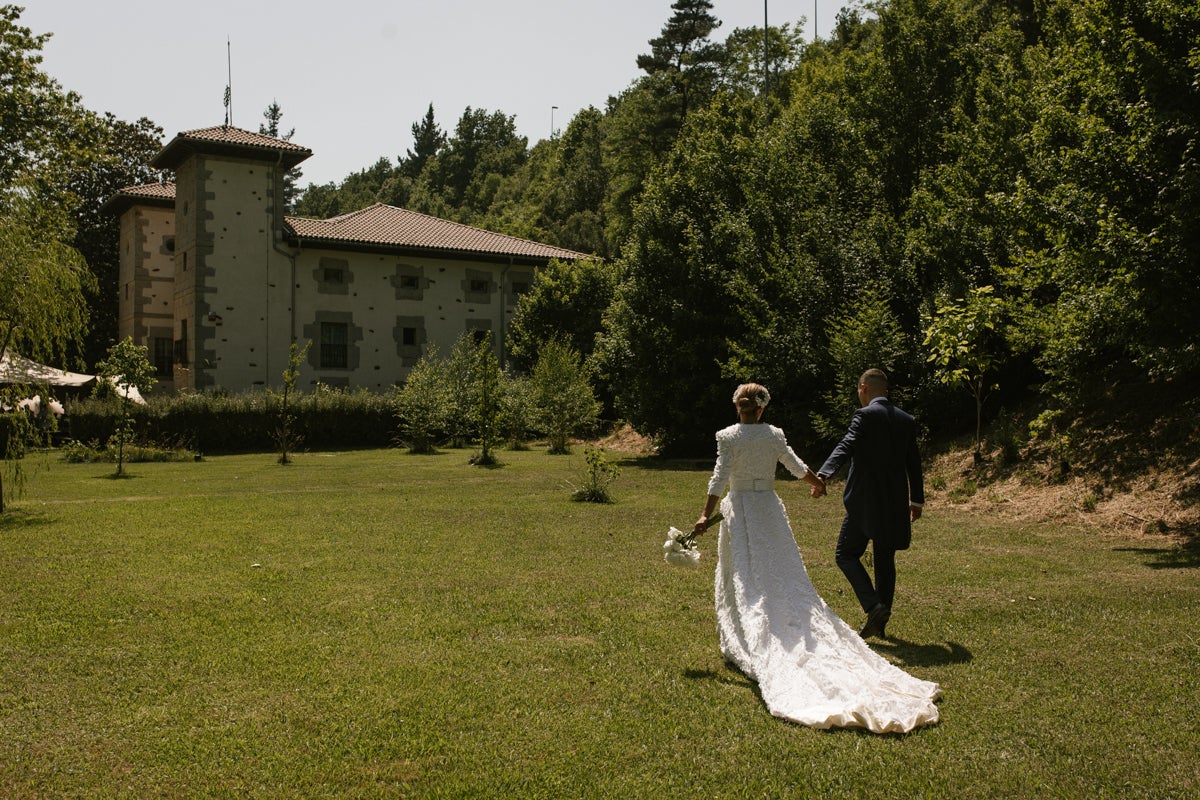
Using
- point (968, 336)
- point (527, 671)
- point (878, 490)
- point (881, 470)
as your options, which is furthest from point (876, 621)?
point (968, 336)

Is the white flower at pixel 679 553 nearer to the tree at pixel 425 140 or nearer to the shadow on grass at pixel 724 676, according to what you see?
the shadow on grass at pixel 724 676

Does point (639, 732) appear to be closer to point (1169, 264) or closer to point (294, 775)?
point (294, 775)

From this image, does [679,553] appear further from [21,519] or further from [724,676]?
[21,519]

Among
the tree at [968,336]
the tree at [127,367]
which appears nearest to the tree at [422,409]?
the tree at [127,367]

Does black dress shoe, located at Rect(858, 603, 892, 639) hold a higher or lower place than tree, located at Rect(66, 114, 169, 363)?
lower

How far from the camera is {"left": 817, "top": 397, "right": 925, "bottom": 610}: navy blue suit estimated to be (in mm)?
6973

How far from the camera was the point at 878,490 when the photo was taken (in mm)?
7020

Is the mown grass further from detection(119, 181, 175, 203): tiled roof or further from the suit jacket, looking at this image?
detection(119, 181, 175, 203): tiled roof

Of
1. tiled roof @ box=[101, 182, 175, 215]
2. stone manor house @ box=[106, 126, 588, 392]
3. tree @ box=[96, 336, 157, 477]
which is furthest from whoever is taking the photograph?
tiled roof @ box=[101, 182, 175, 215]

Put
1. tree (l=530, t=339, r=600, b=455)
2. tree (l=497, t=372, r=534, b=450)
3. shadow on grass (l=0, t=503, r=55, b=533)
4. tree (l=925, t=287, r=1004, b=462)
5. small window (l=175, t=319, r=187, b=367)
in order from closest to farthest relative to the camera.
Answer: shadow on grass (l=0, t=503, r=55, b=533), tree (l=925, t=287, r=1004, b=462), tree (l=530, t=339, r=600, b=455), tree (l=497, t=372, r=534, b=450), small window (l=175, t=319, r=187, b=367)

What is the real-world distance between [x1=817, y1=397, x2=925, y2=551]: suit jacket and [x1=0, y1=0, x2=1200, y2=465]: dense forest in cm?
634

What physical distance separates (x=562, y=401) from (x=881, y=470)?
73.7 ft

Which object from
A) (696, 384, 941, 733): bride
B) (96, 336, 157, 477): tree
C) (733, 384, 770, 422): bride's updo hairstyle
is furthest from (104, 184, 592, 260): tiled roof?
(696, 384, 941, 733): bride

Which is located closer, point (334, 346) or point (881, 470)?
point (881, 470)
